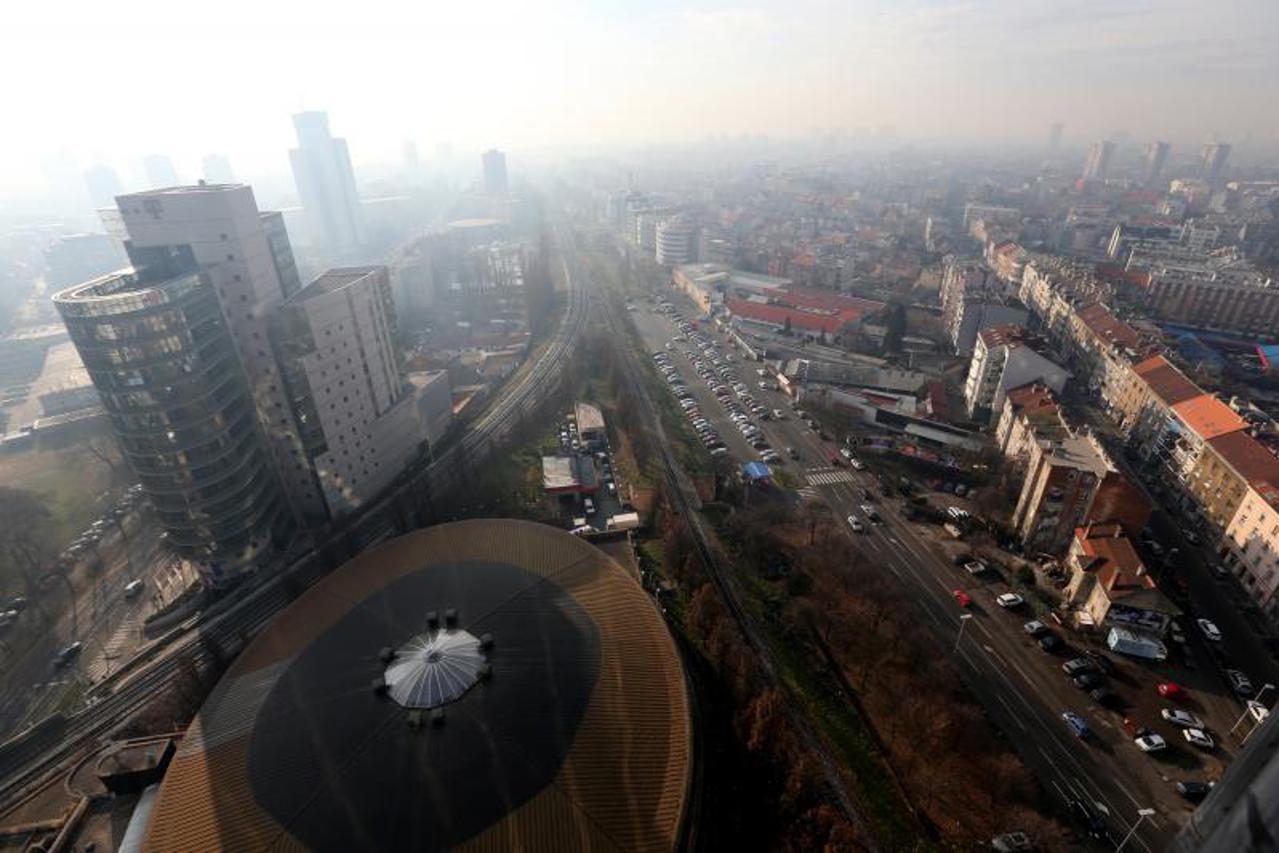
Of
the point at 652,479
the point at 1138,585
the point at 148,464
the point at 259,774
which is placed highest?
the point at 148,464

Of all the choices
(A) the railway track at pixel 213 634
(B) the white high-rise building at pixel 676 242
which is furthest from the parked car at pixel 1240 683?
(B) the white high-rise building at pixel 676 242

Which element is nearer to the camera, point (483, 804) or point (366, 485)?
point (483, 804)

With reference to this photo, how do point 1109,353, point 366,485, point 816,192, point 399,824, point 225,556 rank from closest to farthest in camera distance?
point 399,824, point 225,556, point 366,485, point 1109,353, point 816,192

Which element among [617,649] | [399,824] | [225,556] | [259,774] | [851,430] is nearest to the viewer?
[399,824]

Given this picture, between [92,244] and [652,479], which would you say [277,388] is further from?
[92,244]

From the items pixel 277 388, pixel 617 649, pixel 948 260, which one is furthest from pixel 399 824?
pixel 948 260

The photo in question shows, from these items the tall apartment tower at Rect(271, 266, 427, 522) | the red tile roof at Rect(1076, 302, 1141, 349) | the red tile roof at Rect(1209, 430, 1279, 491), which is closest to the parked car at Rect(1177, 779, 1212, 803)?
the red tile roof at Rect(1209, 430, 1279, 491)

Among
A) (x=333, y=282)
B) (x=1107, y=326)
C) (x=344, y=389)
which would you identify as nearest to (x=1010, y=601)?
(x=1107, y=326)
